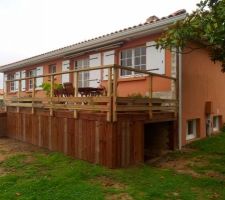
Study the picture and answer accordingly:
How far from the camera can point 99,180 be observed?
6.40 m

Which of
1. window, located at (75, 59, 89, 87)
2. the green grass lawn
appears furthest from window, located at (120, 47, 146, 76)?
the green grass lawn

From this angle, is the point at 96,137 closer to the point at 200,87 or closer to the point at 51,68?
Result: the point at 200,87

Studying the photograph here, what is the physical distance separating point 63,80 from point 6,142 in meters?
4.90

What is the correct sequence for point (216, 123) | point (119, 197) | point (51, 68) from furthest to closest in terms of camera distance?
1. point (51, 68)
2. point (216, 123)
3. point (119, 197)

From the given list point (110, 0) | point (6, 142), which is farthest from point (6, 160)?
point (110, 0)

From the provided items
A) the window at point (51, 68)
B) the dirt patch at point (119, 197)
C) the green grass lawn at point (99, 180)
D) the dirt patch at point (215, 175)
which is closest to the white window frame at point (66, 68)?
the window at point (51, 68)

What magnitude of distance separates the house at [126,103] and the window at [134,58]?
0.04m

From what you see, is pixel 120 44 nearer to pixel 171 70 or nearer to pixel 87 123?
pixel 171 70

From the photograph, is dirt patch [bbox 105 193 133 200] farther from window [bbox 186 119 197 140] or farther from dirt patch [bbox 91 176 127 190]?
window [bbox 186 119 197 140]

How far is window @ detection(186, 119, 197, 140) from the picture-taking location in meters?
11.3

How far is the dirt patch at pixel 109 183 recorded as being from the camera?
595 cm

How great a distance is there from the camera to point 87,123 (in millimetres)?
8000

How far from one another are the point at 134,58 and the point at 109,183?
622 cm

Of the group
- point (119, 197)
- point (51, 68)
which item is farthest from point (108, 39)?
point (119, 197)
